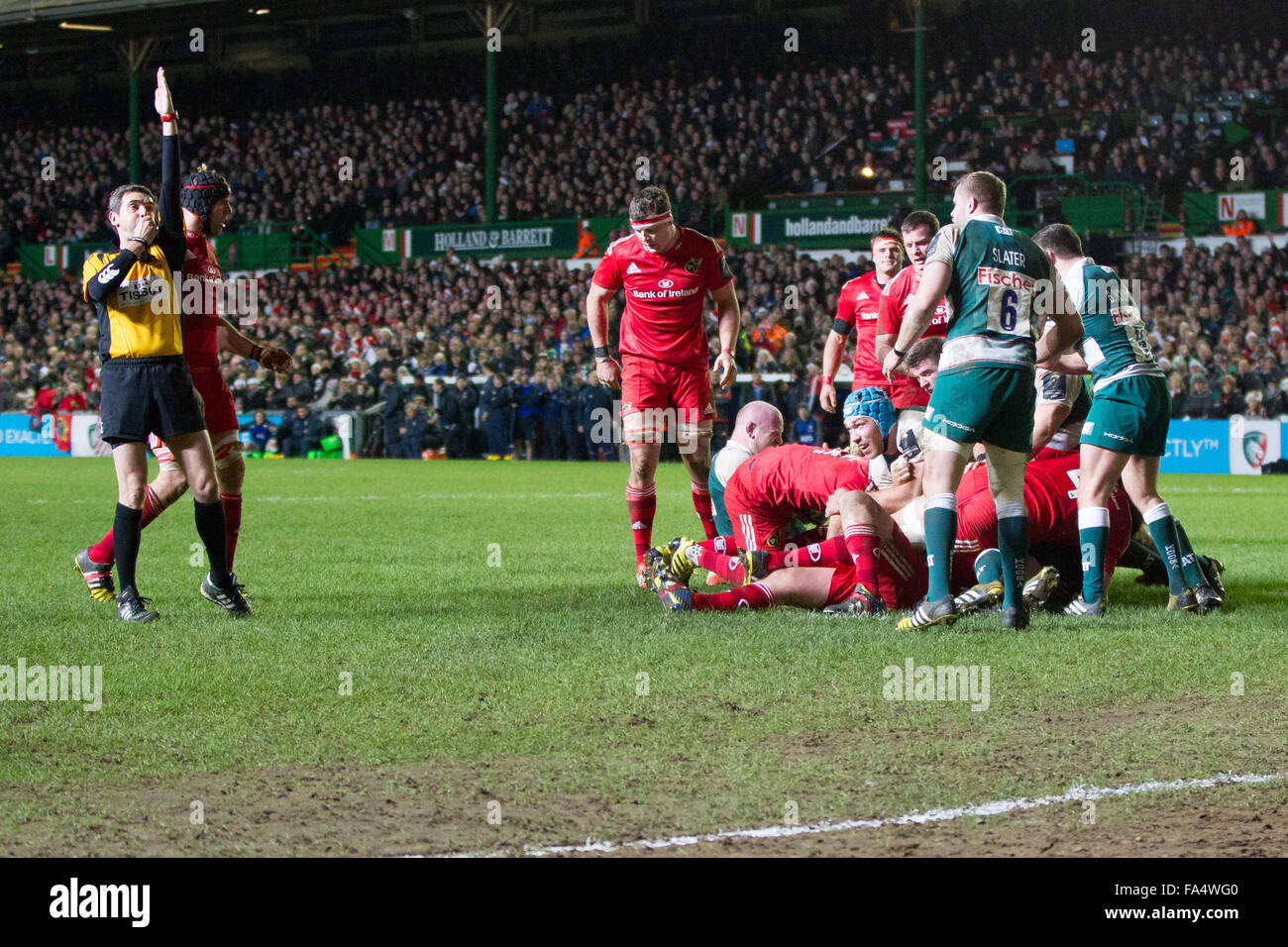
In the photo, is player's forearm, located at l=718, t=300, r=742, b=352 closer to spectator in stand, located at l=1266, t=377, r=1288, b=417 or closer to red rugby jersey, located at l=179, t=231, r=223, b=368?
red rugby jersey, located at l=179, t=231, r=223, b=368

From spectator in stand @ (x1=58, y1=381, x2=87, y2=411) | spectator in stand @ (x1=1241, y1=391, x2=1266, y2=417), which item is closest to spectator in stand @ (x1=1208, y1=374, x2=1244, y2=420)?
Result: spectator in stand @ (x1=1241, y1=391, x2=1266, y2=417)

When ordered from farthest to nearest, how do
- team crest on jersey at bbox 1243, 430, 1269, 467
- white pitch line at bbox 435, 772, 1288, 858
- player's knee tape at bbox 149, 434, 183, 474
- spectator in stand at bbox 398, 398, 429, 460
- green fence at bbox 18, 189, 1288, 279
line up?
1. green fence at bbox 18, 189, 1288, 279
2. spectator in stand at bbox 398, 398, 429, 460
3. team crest on jersey at bbox 1243, 430, 1269, 467
4. player's knee tape at bbox 149, 434, 183, 474
5. white pitch line at bbox 435, 772, 1288, 858

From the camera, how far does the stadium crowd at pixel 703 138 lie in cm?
3145

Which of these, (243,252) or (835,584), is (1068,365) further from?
(243,252)

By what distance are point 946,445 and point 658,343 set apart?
112 inches

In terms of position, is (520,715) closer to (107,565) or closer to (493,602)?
(493,602)

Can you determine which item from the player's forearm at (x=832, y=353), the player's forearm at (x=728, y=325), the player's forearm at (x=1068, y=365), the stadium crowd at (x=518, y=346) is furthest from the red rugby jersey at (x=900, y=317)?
the stadium crowd at (x=518, y=346)

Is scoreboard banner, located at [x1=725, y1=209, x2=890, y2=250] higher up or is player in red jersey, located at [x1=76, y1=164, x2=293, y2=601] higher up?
scoreboard banner, located at [x1=725, y1=209, x2=890, y2=250]

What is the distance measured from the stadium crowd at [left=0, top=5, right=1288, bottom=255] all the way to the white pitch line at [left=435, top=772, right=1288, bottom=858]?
27521 mm

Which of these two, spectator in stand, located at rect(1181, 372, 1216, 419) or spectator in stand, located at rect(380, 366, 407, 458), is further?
spectator in stand, located at rect(380, 366, 407, 458)

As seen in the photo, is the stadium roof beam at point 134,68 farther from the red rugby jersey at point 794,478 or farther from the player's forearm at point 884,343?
the red rugby jersey at point 794,478

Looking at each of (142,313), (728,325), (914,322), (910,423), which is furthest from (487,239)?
(914,322)

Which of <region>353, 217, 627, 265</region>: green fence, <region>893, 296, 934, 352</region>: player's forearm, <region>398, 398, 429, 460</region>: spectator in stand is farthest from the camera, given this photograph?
<region>353, 217, 627, 265</region>: green fence

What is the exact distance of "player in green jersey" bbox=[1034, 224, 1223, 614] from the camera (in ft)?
24.7
